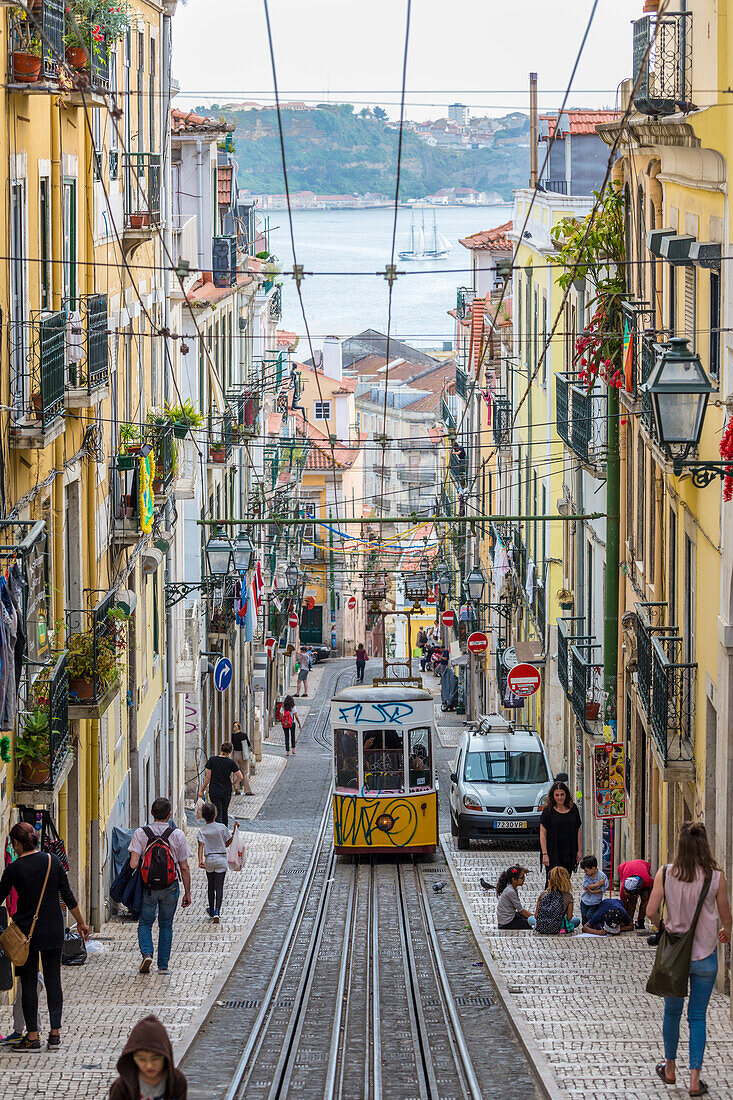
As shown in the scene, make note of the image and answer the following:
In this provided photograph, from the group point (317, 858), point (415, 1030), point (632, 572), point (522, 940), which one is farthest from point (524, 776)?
point (415, 1030)

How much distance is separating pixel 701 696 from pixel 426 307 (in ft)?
501

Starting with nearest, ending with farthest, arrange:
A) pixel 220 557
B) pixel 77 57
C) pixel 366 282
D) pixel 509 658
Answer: pixel 77 57
pixel 220 557
pixel 509 658
pixel 366 282

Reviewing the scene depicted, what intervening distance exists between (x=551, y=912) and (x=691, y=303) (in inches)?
223

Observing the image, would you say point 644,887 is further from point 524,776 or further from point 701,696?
point 524,776

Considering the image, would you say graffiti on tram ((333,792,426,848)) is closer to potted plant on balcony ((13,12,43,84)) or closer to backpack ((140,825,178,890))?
backpack ((140,825,178,890))

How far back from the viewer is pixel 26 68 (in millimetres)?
12531

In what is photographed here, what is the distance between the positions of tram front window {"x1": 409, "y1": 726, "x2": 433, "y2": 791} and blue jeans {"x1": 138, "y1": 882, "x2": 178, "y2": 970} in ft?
A: 30.2

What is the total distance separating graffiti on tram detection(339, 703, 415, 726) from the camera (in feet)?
72.5

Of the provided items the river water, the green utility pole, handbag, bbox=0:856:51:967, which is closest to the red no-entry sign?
the green utility pole

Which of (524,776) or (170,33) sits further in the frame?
(170,33)

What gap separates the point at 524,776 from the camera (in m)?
23.8

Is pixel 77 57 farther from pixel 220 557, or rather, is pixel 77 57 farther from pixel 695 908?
pixel 220 557

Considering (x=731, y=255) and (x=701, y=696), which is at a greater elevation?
(x=731, y=255)

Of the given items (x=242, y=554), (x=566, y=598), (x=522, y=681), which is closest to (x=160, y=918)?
(x=242, y=554)
